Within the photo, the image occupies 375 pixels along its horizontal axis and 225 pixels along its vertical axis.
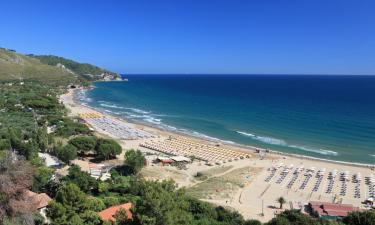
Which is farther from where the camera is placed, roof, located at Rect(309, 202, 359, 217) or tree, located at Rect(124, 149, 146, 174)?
tree, located at Rect(124, 149, 146, 174)

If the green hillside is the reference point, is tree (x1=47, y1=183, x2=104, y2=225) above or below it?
below

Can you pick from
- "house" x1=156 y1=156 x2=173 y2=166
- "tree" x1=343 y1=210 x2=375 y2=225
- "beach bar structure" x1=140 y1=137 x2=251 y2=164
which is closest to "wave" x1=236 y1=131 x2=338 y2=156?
"beach bar structure" x1=140 y1=137 x2=251 y2=164

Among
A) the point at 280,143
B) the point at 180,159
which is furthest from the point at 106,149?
the point at 280,143

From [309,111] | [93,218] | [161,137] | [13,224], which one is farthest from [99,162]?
[309,111]

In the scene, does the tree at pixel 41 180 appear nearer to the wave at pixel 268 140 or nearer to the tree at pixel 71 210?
the tree at pixel 71 210

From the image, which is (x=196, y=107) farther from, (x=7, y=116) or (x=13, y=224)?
(x=13, y=224)

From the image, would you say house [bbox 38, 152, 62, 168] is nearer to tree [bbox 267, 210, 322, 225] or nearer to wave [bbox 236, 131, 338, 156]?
tree [bbox 267, 210, 322, 225]
